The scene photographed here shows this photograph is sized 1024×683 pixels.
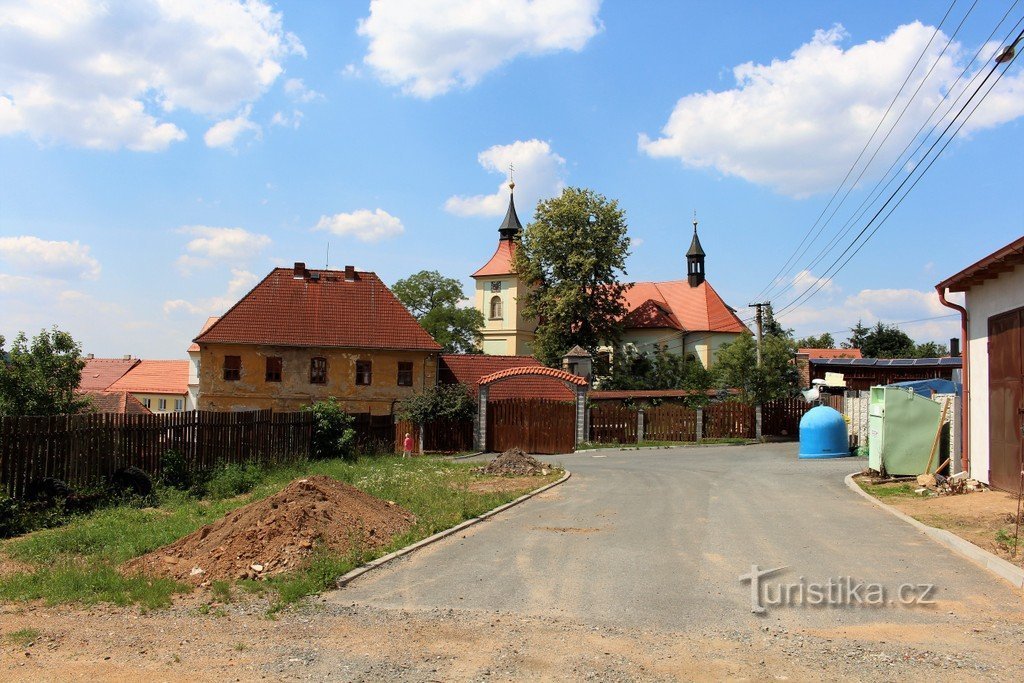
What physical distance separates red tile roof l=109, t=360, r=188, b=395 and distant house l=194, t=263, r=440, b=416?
41.8m

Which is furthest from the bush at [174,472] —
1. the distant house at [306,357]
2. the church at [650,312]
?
the church at [650,312]

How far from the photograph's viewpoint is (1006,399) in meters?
14.7

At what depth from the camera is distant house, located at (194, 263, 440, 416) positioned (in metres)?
41.8

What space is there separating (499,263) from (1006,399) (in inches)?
2311

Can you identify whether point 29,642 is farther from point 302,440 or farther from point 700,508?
point 302,440

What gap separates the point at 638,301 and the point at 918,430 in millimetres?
55482

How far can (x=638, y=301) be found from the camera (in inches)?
2889

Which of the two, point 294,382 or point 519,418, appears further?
point 294,382

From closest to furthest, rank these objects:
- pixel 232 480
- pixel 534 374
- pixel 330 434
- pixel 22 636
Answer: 1. pixel 22 636
2. pixel 232 480
3. pixel 330 434
4. pixel 534 374

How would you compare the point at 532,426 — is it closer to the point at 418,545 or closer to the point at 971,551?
Result: the point at 418,545

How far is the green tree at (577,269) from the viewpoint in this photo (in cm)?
5450

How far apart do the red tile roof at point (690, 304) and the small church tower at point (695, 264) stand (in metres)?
0.73

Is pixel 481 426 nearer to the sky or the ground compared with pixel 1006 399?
nearer to the ground

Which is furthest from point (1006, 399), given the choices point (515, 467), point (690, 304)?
point (690, 304)
